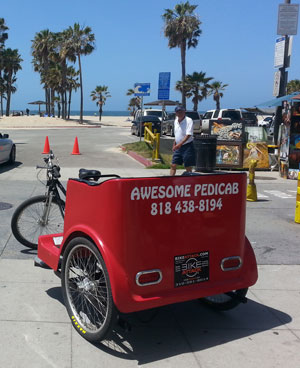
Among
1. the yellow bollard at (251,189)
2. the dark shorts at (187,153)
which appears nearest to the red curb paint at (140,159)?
the dark shorts at (187,153)

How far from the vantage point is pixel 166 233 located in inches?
133

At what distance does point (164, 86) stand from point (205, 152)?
5.17 m

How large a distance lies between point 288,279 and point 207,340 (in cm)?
185

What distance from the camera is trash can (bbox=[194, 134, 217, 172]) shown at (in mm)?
13539

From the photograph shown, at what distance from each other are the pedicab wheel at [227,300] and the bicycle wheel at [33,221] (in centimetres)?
218

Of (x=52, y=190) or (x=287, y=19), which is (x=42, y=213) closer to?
(x=52, y=190)

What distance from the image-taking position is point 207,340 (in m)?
3.59

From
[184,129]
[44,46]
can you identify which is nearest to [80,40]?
[44,46]

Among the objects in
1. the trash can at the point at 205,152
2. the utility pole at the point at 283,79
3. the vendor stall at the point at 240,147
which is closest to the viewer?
the trash can at the point at 205,152

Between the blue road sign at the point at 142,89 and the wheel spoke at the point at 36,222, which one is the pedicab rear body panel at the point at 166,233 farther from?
the blue road sign at the point at 142,89

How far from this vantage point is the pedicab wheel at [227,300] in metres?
3.89

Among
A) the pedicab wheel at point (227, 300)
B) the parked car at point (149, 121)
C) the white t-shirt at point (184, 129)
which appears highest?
the parked car at point (149, 121)

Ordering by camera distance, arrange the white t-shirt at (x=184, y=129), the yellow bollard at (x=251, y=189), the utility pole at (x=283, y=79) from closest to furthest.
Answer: the yellow bollard at (x=251, y=189) → the white t-shirt at (x=184, y=129) → the utility pole at (x=283, y=79)

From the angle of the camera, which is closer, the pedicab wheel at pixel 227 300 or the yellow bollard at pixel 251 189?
the pedicab wheel at pixel 227 300
